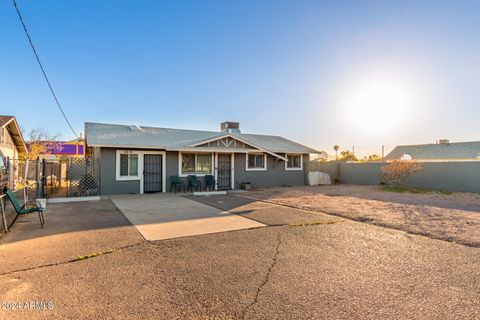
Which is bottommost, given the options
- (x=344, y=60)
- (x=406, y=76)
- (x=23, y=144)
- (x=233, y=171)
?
(x=233, y=171)

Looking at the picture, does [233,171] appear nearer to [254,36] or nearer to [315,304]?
[254,36]

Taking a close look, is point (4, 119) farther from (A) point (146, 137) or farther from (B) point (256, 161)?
→ (B) point (256, 161)

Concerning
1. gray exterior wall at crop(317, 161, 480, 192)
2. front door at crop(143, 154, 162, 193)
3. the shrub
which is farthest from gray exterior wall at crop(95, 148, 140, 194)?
gray exterior wall at crop(317, 161, 480, 192)

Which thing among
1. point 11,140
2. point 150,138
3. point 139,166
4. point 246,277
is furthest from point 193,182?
point 11,140

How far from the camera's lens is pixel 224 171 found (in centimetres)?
1577

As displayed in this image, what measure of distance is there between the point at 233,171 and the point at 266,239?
10.7m

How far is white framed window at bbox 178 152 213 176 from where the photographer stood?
1434cm

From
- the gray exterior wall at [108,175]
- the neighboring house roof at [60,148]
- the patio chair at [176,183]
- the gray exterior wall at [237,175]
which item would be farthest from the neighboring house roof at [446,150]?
the neighboring house roof at [60,148]

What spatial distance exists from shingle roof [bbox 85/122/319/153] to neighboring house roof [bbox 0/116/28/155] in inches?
338

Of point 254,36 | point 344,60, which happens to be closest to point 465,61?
point 344,60

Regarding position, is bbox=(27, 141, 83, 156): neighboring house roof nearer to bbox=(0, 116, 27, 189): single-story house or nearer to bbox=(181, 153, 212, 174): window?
bbox=(0, 116, 27, 189): single-story house

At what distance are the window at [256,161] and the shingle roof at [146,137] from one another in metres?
0.68

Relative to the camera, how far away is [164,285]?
10.8 ft

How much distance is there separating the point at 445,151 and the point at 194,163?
107ft
